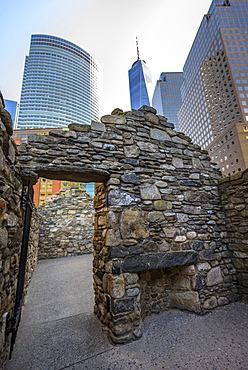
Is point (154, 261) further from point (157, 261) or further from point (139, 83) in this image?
point (139, 83)

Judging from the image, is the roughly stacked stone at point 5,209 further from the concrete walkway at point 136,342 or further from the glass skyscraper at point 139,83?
the glass skyscraper at point 139,83

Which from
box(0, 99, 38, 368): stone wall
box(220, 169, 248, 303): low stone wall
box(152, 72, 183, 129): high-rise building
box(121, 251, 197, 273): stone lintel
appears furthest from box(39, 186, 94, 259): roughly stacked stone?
box(152, 72, 183, 129): high-rise building

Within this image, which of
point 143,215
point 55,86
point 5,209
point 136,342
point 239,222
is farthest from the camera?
point 55,86

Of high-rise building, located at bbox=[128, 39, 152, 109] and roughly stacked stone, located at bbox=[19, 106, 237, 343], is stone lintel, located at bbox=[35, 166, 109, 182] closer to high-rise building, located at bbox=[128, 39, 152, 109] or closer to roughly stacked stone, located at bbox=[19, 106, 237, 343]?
roughly stacked stone, located at bbox=[19, 106, 237, 343]

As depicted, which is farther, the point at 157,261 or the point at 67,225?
the point at 67,225

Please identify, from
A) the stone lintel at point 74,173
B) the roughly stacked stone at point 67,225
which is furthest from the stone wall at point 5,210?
the roughly stacked stone at point 67,225

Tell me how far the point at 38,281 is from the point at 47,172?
13.1 ft

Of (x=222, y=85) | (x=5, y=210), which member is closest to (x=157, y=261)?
(x=5, y=210)

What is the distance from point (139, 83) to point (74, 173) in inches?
3312

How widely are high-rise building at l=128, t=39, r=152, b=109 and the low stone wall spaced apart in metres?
72.4

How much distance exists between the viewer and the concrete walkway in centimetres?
186

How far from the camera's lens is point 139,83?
241 ft

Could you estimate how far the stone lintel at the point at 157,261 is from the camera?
2449mm

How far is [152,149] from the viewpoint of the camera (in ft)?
10.1
